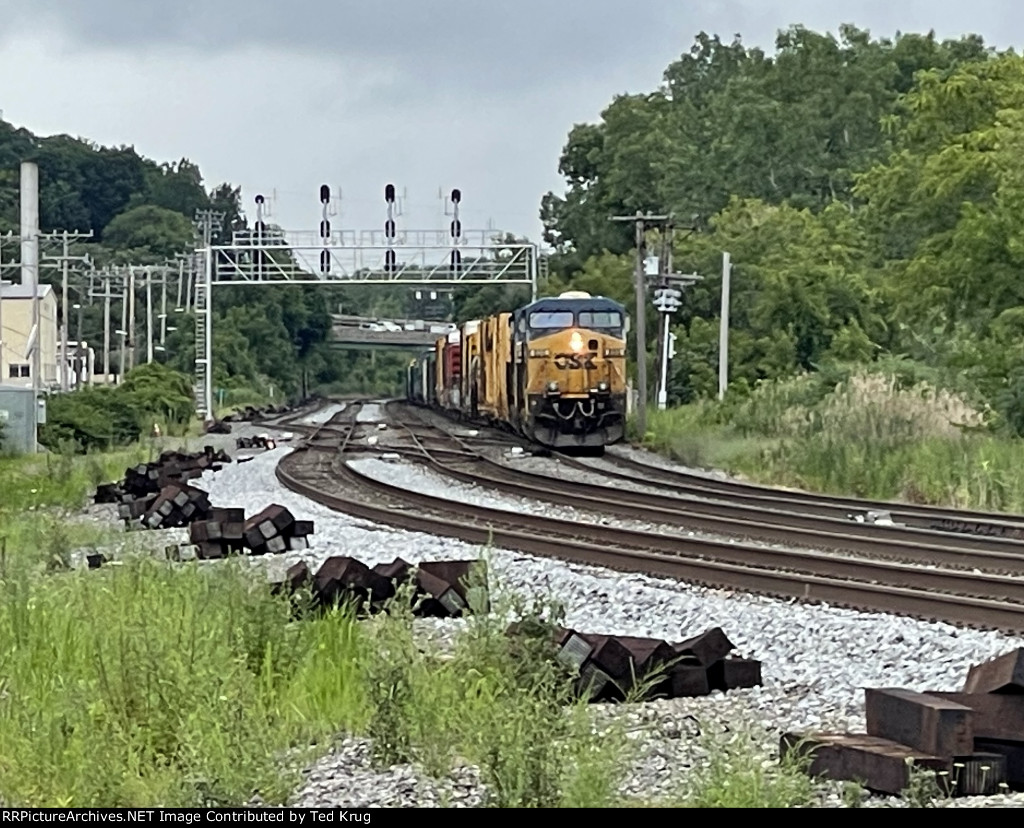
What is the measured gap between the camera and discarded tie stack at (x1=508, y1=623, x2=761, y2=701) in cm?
920

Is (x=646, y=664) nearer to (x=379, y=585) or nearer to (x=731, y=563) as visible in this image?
(x=379, y=585)

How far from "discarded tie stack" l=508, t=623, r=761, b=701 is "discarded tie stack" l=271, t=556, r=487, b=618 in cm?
203

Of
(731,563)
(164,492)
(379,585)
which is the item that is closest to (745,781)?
(379,585)

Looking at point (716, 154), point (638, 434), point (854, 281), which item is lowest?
point (638, 434)

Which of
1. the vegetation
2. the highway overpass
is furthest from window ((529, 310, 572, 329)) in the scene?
the highway overpass

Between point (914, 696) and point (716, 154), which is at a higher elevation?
point (716, 154)

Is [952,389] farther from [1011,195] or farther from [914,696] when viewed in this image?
[914,696]

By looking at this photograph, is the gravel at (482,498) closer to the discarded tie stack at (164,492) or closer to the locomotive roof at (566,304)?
the discarded tie stack at (164,492)

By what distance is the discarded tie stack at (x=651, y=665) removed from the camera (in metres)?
9.20

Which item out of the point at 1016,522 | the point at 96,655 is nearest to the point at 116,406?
the point at 1016,522

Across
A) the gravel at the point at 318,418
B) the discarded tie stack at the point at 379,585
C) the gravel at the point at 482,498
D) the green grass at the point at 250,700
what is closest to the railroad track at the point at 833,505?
the gravel at the point at 482,498

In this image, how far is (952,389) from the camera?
112 feet

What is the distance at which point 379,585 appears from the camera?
12.0 m
